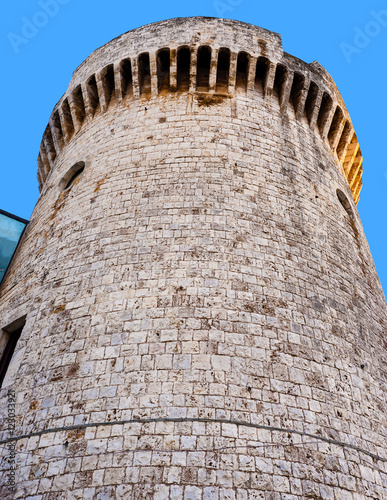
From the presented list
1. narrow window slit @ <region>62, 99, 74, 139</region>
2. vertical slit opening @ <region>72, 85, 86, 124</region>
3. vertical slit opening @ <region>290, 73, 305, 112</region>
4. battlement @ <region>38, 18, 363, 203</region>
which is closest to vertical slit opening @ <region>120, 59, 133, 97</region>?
battlement @ <region>38, 18, 363, 203</region>

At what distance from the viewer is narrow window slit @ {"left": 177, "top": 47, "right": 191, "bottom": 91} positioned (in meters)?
9.15

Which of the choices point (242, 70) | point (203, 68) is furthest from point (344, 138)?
point (203, 68)

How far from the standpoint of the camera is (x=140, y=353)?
5500mm

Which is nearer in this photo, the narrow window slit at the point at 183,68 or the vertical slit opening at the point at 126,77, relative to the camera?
the narrow window slit at the point at 183,68

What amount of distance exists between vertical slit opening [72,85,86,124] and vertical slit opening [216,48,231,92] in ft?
9.84

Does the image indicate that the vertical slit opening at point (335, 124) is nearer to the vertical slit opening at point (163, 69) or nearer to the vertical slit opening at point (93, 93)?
the vertical slit opening at point (163, 69)

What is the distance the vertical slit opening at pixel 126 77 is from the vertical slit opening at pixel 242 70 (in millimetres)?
2164

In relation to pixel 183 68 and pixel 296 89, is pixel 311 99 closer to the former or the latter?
pixel 296 89

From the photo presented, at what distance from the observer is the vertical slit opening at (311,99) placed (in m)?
9.82

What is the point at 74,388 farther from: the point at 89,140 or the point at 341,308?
the point at 89,140

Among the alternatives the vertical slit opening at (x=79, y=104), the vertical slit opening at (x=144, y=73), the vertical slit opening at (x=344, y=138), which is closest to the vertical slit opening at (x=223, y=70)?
the vertical slit opening at (x=144, y=73)

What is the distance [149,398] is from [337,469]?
2121 millimetres

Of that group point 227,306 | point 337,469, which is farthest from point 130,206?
point 337,469

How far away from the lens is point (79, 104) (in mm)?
10281
